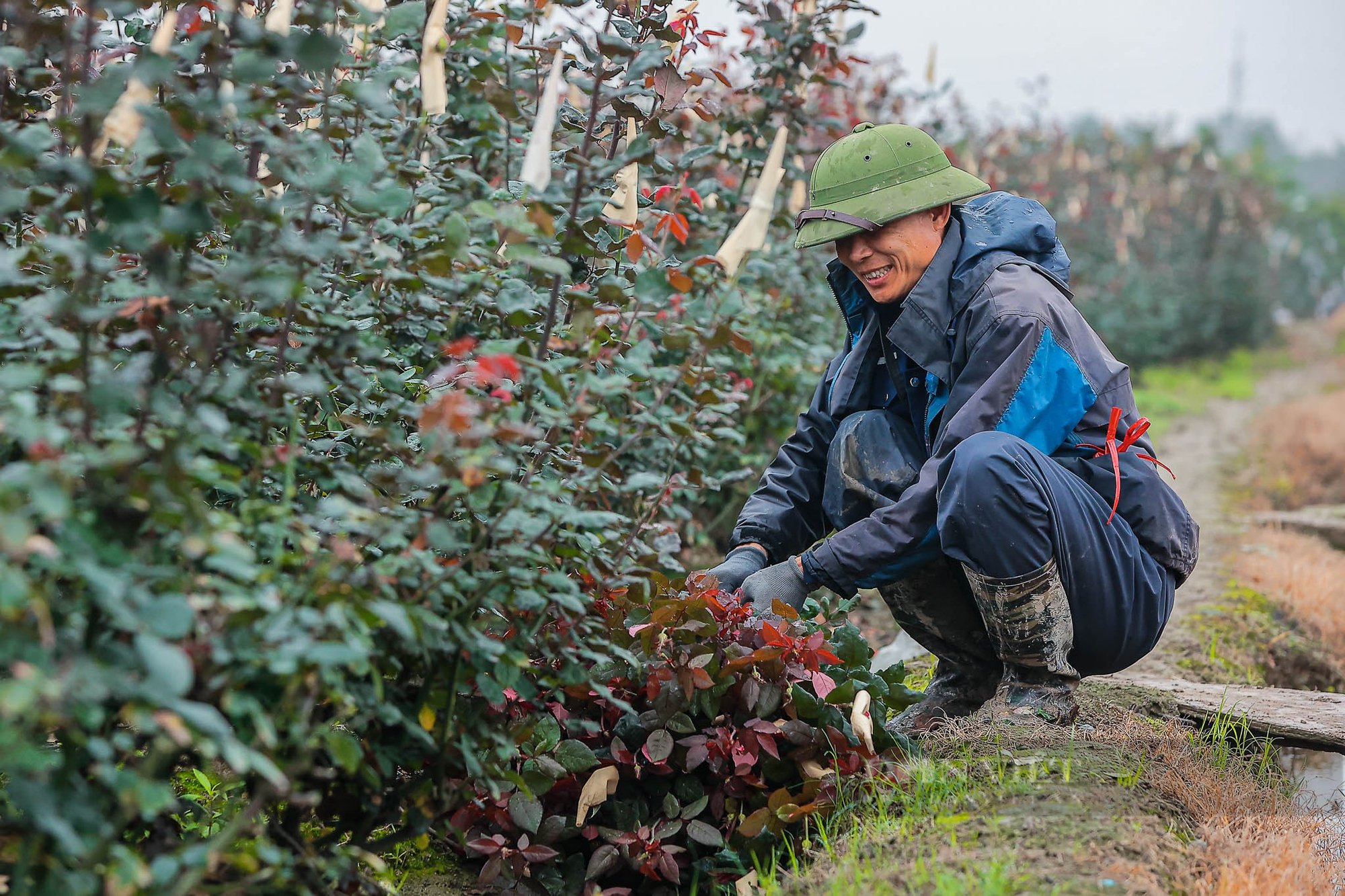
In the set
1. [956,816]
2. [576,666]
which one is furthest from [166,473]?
[956,816]

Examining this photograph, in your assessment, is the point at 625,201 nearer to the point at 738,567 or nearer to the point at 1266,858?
the point at 738,567

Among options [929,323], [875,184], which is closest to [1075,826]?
[929,323]

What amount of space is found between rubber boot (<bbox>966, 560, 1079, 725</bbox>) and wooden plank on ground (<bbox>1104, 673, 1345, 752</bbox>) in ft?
1.76

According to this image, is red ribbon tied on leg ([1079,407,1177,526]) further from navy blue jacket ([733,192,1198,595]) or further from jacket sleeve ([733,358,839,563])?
jacket sleeve ([733,358,839,563])

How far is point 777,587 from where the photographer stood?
8.43ft

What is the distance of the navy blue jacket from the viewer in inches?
96.7

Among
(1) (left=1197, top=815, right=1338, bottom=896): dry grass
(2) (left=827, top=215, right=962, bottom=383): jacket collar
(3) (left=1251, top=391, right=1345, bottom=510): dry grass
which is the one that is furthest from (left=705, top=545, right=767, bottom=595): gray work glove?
(3) (left=1251, top=391, right=1345, bottom=510): dry grass

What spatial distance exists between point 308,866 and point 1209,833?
1564 millimetres

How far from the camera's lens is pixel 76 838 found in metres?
1.21

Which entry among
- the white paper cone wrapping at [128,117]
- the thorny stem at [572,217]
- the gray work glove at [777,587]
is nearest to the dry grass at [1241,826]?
the gray work glove at [777,587]

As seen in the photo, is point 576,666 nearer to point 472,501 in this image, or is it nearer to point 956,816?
point 472,501

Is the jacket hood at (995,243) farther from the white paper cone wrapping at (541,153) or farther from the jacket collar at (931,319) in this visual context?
the white paper cone wrapping at (541,153)

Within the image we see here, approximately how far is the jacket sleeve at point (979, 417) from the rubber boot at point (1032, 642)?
173 millimetres

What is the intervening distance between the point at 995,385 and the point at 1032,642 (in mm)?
551
